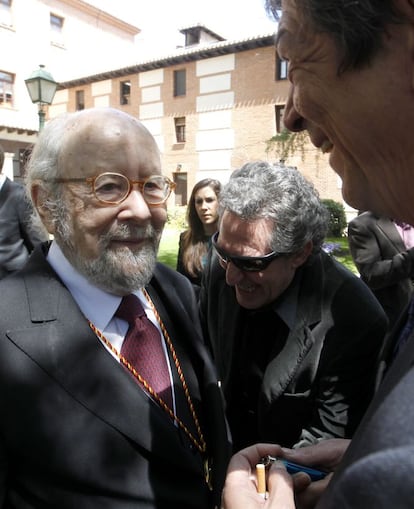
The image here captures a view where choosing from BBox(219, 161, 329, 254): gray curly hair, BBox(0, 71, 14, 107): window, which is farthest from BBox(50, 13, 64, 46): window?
BBox(219, 161, 329, 254): gray curly hair

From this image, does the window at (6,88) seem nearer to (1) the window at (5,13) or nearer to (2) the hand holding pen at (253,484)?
(1) the window at (5,13)

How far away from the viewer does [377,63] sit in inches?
30.3

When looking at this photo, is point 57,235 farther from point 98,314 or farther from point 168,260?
point 168,260

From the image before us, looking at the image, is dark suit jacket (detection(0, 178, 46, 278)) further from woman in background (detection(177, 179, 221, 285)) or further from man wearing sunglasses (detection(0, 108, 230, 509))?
man wearing sunglasses (detection(0, 108, 230, 509))

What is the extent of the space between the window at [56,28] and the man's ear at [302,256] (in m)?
31.8

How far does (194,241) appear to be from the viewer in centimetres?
491

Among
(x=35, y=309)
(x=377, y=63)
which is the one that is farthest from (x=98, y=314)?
(x=377, y=63)

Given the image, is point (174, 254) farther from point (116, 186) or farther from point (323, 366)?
point (116, 186)

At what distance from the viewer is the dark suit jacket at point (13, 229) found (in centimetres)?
424

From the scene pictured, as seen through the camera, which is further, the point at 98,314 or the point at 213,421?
the point at 213,421

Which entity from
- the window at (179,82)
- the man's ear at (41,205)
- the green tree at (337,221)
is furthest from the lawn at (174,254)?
the window at (179,82)

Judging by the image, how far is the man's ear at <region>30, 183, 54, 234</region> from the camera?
1723mm

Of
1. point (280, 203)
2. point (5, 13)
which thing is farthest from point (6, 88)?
point (280, 203)

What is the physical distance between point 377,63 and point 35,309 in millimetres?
1229
